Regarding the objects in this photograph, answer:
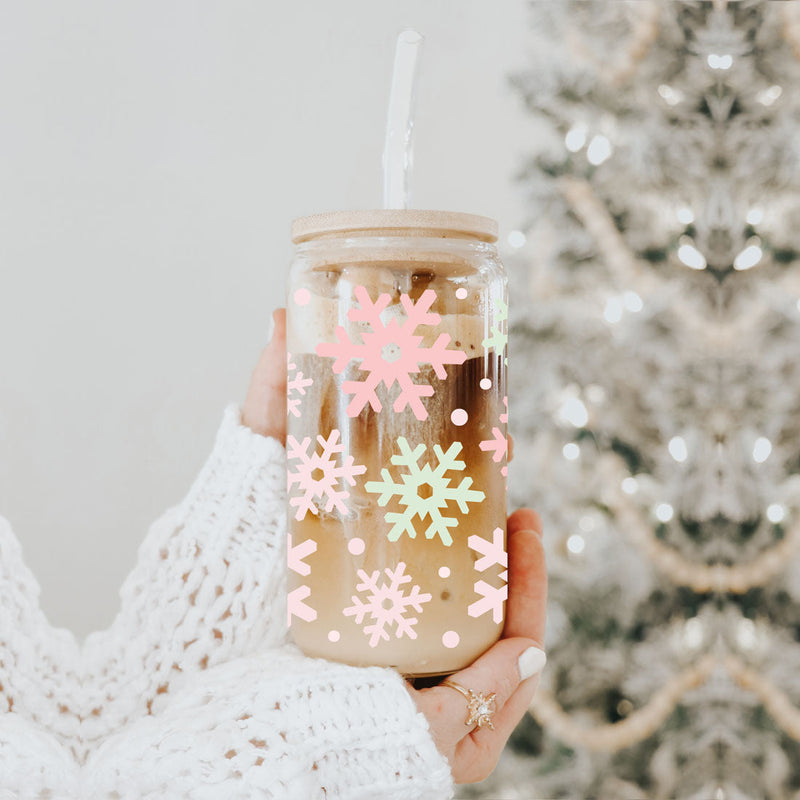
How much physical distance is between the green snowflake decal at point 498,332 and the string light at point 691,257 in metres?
0.78

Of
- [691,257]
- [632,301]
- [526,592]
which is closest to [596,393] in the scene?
[632,301]

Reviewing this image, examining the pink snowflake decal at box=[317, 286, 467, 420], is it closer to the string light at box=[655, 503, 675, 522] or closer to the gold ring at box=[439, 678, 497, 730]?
the gold ring at box=[439, 678, 497, 730]

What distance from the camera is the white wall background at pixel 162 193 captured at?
118 centimetres

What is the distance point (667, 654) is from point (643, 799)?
248 mm

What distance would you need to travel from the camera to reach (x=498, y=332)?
1.76 feet

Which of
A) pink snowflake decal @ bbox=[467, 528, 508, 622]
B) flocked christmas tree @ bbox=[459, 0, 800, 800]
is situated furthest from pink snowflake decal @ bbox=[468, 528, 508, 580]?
flocked christmas tree @ bbox=[459, 0, 800, 800]

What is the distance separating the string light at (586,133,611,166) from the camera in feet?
4.00

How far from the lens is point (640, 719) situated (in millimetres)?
1245

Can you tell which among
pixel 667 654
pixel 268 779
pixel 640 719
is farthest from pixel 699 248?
pixel 268 779

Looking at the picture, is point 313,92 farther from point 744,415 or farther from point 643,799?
point 643,799

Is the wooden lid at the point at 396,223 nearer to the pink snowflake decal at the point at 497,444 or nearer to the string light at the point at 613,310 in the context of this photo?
the pink snowflake decal at the point at 497,444

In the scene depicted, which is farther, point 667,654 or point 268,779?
point 667,654

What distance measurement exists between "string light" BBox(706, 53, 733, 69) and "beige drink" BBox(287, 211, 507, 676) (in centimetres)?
93

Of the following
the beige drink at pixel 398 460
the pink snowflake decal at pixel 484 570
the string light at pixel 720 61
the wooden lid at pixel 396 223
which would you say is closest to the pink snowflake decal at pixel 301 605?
the beige drink at pixel 398 460
